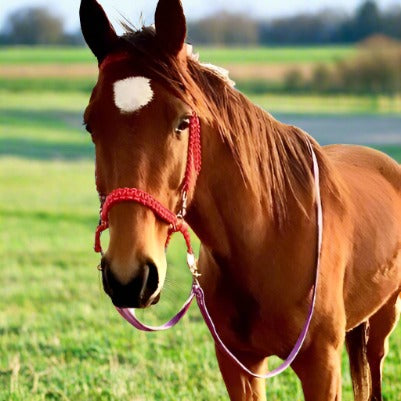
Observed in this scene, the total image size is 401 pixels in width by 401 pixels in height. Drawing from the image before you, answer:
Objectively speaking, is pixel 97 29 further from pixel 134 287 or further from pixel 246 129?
pixel 134 287

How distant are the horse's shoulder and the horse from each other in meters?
0.02

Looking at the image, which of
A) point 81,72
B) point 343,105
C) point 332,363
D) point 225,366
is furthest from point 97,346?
point 343,105

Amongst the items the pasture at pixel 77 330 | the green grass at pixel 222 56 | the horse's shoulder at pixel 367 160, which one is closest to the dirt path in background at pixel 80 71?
the green grass at pixel 222 56

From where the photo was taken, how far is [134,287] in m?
2.43

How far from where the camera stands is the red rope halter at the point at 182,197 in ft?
8.11

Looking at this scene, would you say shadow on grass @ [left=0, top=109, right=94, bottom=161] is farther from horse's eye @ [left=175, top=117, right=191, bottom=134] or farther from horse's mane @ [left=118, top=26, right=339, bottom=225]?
horse's eye @ [left=175, top=117, right=191, bottom=134]

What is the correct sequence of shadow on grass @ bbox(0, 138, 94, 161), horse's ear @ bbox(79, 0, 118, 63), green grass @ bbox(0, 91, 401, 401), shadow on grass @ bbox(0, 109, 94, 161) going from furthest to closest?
shadow on grass @ bbox(0, 109, 94, 161), shadow on grass @ bbox(0, 138, 94, 161), green grass @ bbox(0, 91, 401, 401), horse's ear @ bbox(79, 0, 118, 63)

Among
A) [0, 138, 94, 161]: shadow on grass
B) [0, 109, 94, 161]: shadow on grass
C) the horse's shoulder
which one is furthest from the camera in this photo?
[0, 109, 94, 161]: shadow on grass

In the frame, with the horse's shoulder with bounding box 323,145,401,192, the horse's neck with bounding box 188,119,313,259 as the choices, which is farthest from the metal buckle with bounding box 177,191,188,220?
the horse's shoulder with bounding box 323,145,401,192

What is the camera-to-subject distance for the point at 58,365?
528cm

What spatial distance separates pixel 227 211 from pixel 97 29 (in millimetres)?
753

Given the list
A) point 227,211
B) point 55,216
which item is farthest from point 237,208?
point 55,216

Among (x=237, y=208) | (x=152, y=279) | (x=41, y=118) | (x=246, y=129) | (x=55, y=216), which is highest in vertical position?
(x=246, y=129)

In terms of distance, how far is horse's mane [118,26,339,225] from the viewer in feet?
8.60
